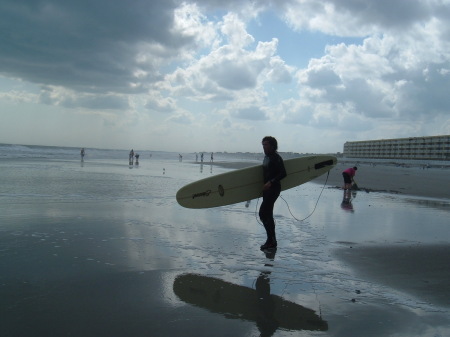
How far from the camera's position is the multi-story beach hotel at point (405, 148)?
92.8 m

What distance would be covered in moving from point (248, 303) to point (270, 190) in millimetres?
2516

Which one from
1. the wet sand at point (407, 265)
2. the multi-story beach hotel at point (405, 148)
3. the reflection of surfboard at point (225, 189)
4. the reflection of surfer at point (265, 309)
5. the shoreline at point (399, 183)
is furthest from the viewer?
the multi-story beach hotel at point (405, 148)

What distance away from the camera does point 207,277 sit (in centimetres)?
437

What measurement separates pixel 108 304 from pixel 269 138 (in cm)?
374

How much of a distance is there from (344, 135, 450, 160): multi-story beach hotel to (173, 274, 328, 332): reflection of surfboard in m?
98.9

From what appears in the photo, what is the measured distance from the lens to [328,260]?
5363 millimetres

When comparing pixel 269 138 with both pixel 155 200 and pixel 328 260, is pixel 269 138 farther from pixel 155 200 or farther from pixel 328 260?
pixel 155 200

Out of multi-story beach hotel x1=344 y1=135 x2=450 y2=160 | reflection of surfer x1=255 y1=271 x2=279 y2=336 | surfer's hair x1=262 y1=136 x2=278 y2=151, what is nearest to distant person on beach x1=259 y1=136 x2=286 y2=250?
surfer's hair x1=262 y1=136 x2=278 y2=151

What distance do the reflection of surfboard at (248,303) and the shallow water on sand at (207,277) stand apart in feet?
0.04

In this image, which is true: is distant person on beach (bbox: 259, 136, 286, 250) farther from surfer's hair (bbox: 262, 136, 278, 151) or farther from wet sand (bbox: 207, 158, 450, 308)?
wet sand (bbox: 207, 158, 450, 308)

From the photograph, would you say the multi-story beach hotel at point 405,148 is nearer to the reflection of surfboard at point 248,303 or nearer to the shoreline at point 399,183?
the shoreline at point 399,183

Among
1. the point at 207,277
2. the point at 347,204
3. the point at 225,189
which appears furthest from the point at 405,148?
the point at 207,277

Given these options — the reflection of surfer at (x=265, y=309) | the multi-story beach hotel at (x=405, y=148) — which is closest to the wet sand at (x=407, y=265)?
the reflection of surfer at (x=265, y=309)

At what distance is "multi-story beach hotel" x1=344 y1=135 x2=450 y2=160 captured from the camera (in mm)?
92812
